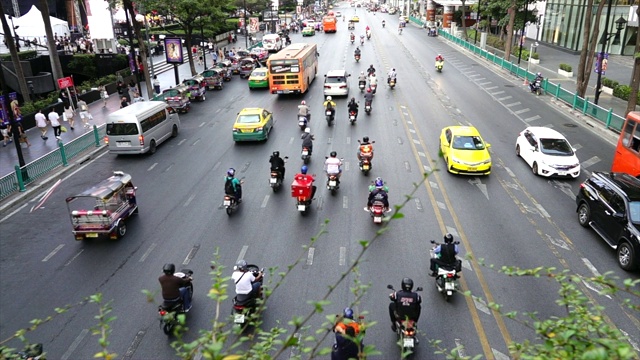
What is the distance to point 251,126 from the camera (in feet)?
79.1

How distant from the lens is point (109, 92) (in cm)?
3716

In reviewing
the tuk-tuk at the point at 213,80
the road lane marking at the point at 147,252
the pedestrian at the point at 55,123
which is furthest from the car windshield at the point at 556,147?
the tuk-tuk at the point at 213,80

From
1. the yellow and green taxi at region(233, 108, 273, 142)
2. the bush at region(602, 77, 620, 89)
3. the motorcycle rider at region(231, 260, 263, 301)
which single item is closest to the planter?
the bush at region(602, 77, 620, 89)

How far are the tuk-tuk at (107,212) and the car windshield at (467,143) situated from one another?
12.5m

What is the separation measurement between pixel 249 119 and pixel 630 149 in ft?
53.5

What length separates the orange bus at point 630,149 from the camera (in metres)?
17.2

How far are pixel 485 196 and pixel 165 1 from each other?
32.1 m

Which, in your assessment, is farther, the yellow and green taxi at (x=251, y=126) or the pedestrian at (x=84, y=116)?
the pedestrian at (x=84, y=116)

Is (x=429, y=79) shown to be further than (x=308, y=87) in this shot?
Yes

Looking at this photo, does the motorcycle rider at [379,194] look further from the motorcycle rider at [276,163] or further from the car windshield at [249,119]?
the car windshield at [249,119]

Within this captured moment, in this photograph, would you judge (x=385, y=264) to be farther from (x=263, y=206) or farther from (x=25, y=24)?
(x=25, y=24)

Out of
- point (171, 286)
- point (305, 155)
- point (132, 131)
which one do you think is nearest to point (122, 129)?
point (132, 131)

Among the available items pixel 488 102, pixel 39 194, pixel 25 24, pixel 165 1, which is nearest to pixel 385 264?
pixel 39 194

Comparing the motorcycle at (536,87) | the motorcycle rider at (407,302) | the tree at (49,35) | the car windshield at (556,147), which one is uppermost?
the tree at (49,35)
